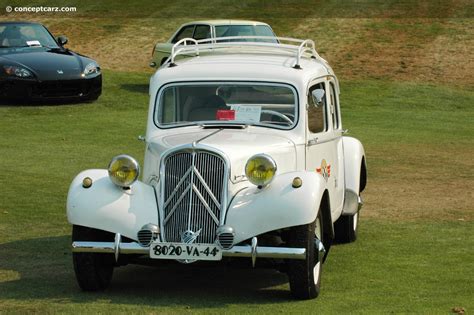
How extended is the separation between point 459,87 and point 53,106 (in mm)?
10320

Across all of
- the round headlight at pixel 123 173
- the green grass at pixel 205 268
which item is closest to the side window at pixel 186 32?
the green grass at pixel 205 268

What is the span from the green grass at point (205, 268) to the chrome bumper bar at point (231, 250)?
0.37m

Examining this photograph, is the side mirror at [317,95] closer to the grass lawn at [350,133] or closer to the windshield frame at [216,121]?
the windshield frame at [216,121]

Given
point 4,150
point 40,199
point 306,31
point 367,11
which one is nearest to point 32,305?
point 40,199

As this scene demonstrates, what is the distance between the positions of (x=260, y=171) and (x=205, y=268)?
1395 millimetres

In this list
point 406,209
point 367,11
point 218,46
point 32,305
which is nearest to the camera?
→ point 32,305

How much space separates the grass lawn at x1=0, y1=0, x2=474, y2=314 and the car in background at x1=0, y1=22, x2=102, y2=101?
329 mm

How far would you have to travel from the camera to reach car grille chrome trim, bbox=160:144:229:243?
31.6 feet

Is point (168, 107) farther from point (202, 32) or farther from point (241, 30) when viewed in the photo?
point (202, 32)

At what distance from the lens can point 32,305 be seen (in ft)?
30.3

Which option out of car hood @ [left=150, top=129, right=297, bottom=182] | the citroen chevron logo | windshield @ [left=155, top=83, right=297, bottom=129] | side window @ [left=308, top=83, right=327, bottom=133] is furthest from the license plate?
side window @ [left=308, top=83, right=327, bottom=133]

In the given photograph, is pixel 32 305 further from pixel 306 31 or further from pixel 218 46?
pixel 306 31

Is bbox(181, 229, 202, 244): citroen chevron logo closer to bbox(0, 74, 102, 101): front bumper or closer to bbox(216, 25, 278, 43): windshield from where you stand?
bbox(0, 74, 102, 101): front bumper

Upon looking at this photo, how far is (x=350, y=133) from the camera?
22.4 metres
